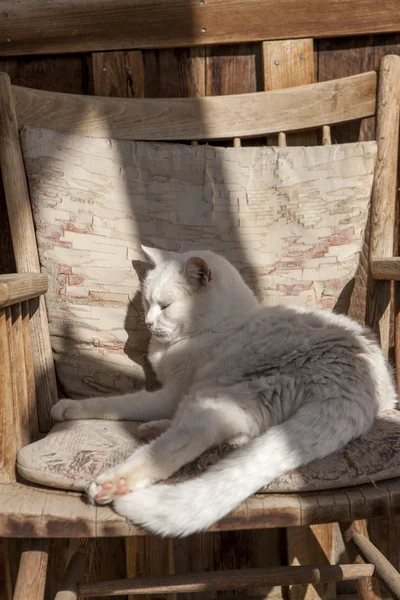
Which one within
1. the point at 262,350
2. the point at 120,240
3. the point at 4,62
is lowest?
the point at 262,350

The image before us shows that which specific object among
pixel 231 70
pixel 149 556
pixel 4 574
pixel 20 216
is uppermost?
pixel 231 70

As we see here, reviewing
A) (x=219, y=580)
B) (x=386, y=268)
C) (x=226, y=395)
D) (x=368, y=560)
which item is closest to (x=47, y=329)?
(x=226, y=395)

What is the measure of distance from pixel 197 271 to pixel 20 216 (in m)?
0.43

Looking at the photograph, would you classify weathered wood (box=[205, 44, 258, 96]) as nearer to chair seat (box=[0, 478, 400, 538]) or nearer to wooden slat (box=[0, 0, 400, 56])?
wooden slat (box=[0, 0, 400, 56])

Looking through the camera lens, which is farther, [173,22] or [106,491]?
[173,22]

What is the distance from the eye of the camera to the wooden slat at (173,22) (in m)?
1.60

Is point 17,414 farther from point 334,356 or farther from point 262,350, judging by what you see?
point 334,356

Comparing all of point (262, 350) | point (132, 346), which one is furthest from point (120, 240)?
point (262, 350)

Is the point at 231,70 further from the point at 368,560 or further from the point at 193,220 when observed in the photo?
the point at 368,560

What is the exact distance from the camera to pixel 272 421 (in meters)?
1.02

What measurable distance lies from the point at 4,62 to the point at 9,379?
103cm

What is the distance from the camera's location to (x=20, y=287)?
43.9 inches

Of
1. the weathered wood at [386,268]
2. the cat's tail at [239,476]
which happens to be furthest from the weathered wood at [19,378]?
the weathered wood at [386,268]

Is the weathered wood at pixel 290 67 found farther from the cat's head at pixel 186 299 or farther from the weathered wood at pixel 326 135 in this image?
the cat's head at pixel 186 299
